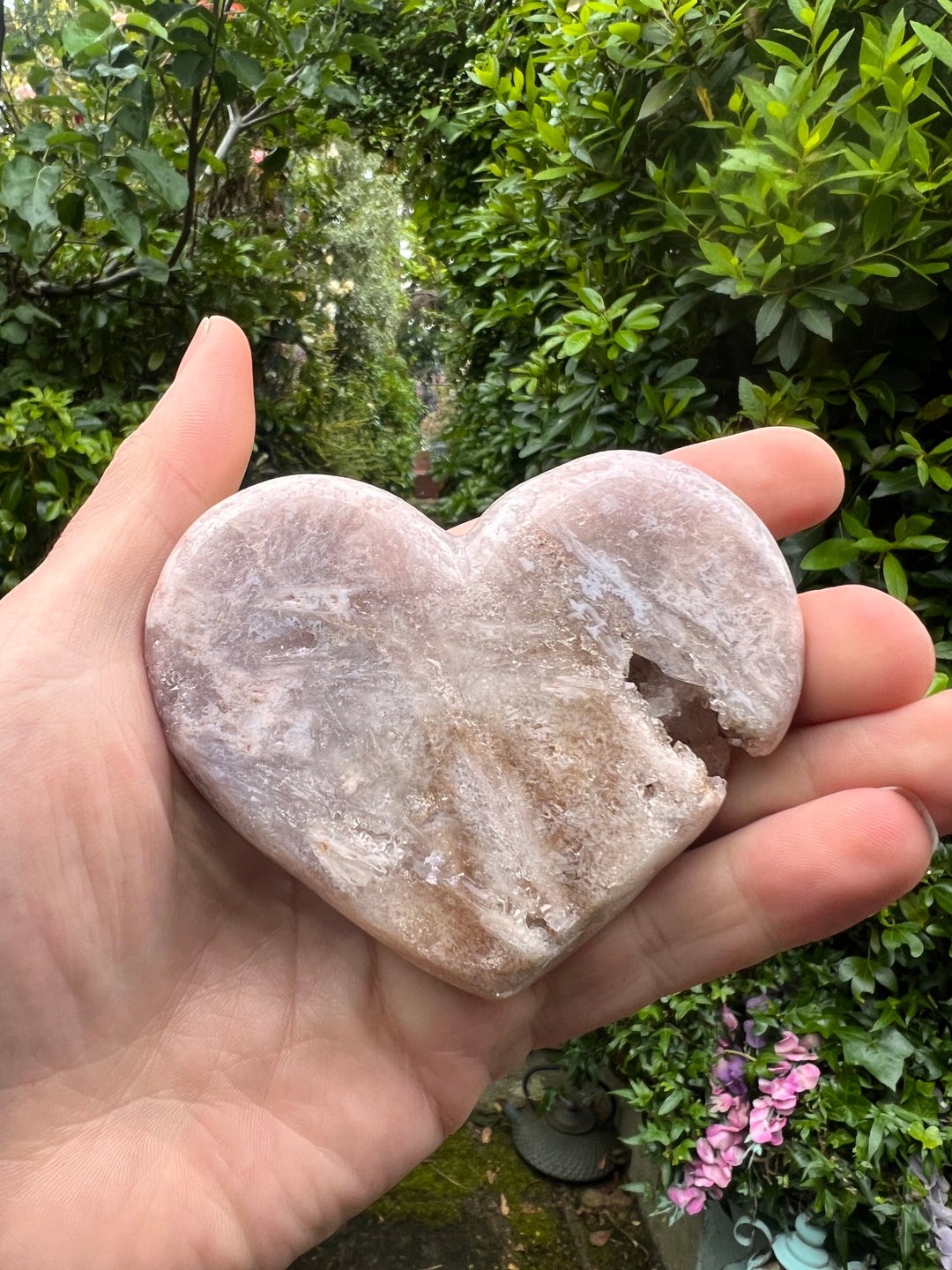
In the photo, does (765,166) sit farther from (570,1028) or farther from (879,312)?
(570,1028)

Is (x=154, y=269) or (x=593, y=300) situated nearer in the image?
(x=593, y=300)

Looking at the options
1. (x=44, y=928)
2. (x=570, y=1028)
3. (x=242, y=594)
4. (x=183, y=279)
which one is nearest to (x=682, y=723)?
(x=570, y=1028)

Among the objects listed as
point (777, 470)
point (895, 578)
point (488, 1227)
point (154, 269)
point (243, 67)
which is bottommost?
point (488, 1227)

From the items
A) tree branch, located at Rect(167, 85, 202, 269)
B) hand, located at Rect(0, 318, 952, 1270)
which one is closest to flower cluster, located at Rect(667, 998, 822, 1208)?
hand, located at Rect(0, 318, 952, 1270)

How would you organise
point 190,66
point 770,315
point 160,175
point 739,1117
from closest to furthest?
point 770,315 → point 739,1117 → point 160,175 → point 190,66

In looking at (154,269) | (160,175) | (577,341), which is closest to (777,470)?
(577,341)

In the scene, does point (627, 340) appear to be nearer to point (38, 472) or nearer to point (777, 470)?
point (777, 470)

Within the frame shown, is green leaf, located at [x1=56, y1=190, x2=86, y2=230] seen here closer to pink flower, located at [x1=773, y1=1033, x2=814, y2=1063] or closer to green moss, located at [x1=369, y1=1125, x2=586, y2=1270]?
pink flower, located at [x1=773, y1=1033, x2=814, y2=1063]
